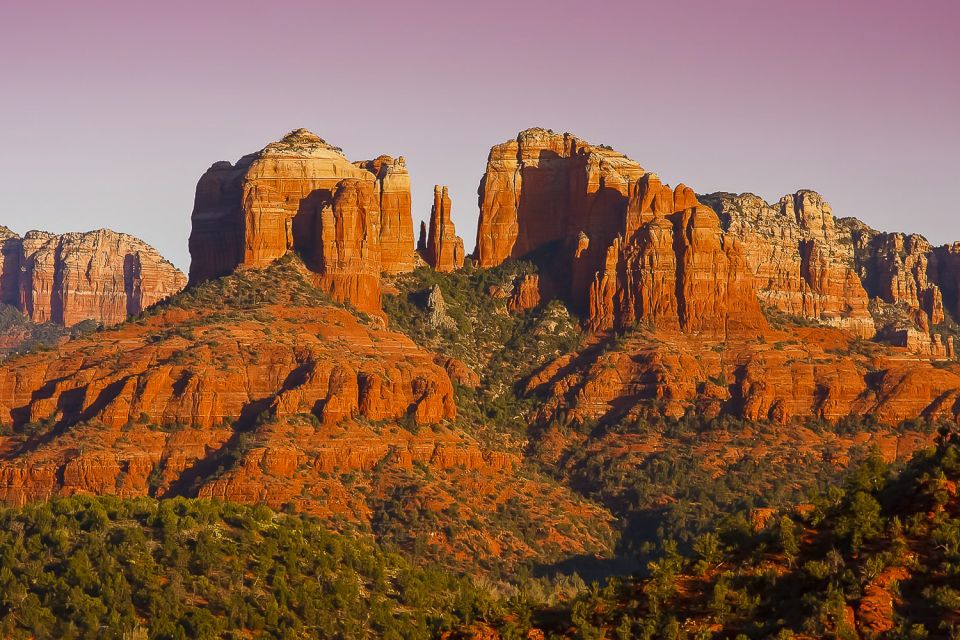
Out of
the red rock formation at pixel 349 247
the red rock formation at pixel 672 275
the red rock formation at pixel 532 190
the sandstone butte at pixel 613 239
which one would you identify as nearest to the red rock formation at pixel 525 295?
the sandstone butte at pixel 613 239

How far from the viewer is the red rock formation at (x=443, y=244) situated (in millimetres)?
188750

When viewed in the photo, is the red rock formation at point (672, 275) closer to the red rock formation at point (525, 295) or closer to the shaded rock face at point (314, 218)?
the red rock formation at point (525, 295)

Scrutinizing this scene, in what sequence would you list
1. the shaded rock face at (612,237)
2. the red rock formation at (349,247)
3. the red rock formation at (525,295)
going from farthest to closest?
the red rock formation at (525,295)
the shaded rock face at (612,237)
the red rock formation at (349,247)

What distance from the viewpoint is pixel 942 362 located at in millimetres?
179625

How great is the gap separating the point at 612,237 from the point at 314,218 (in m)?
28.1

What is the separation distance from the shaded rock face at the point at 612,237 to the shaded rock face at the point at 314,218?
13.6m

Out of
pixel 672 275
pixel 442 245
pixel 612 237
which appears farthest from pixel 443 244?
pixel 672 275

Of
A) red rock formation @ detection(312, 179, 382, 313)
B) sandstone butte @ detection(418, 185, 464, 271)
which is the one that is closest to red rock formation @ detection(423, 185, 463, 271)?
sandstone butte @ detection(418, 185, 464, 271)

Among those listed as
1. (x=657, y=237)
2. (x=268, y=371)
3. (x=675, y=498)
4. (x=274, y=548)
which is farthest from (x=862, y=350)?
(x=274, y=548)

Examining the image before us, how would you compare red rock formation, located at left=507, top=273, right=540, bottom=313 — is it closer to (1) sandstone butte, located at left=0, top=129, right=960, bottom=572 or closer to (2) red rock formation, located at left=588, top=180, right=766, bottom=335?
(1) sandstone butte, located at left=0, top=129, right=960, bottom=572

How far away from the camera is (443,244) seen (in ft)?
621

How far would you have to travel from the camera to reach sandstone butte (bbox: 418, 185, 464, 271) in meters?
189

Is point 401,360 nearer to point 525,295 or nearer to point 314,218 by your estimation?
point 314,218

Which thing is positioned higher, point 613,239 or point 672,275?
point 613,239
